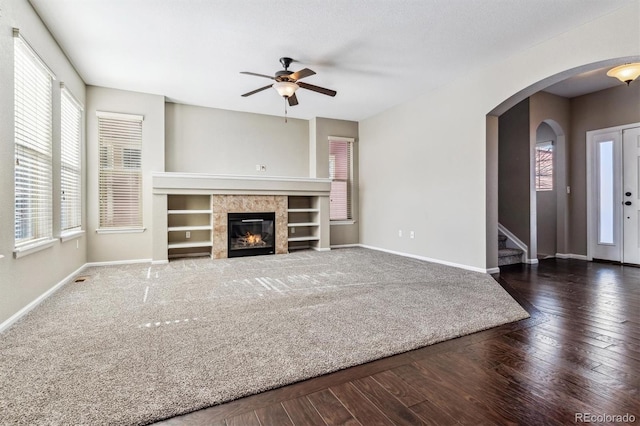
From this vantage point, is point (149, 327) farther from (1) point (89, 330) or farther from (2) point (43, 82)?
(2) point (43, 82)

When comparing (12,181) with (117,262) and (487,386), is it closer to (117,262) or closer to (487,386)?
(117,262)

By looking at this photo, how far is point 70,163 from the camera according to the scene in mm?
4535

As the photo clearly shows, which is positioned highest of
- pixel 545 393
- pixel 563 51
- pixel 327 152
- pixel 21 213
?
pixel 563 51

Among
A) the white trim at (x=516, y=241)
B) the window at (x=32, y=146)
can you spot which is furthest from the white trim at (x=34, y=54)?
the white trim at (x=516, y=241)

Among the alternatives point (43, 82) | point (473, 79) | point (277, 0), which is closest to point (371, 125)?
point (473, 79)

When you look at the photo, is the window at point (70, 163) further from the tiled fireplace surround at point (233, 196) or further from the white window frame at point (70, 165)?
the tiled fireplace surround at point (233, 196)

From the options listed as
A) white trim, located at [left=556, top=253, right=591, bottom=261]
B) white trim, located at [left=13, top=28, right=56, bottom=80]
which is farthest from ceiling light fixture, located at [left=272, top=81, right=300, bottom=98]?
white trim, located at [left=556, top=253, right=591, bottom=261]

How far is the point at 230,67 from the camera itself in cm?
468

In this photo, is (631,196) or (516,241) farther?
(516,241)

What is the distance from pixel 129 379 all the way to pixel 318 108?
5.87 m

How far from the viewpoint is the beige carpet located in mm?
1677

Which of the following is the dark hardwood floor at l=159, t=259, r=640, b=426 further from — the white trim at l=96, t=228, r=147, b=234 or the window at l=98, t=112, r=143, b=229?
the window at l=98, t=112, r=143, b=229

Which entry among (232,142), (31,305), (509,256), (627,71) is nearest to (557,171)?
(509,256)

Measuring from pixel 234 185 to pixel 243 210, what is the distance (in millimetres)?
520
